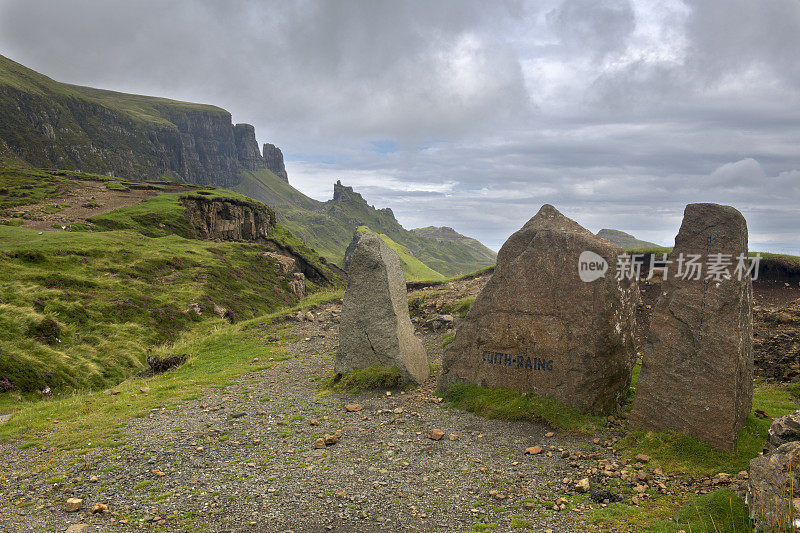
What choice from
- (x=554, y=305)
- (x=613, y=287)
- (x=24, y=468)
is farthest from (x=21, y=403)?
(x=613, y=287)

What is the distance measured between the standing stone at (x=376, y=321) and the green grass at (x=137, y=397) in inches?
213

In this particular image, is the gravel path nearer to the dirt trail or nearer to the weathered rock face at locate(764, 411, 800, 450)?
the weathered rock face at locate(764, 411, 800, 450)

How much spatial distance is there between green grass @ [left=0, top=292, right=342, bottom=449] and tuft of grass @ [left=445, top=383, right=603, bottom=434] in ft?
31.0

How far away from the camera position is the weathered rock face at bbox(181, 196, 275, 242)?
80125 mm

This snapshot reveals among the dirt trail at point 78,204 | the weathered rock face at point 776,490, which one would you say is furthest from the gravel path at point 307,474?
the dirt trail at point 78,204

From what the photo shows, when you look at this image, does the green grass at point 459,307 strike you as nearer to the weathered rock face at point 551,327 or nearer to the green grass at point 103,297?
the weathered rock face at point 551,327

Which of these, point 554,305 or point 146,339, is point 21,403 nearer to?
point 146,339

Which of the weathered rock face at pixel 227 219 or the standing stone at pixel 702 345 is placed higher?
the weathered rock face at pixel 227 219

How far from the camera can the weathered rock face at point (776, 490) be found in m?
5.16

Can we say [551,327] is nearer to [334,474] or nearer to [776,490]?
[776,490]

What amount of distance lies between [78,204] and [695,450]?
85597mm

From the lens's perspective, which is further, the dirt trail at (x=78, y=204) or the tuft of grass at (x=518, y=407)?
the dirt trail at (x=78, y=204)

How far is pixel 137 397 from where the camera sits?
1523 cm

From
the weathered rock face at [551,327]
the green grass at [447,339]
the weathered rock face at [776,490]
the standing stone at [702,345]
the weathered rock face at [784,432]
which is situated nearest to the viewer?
the weathered rock face at [776,490]
